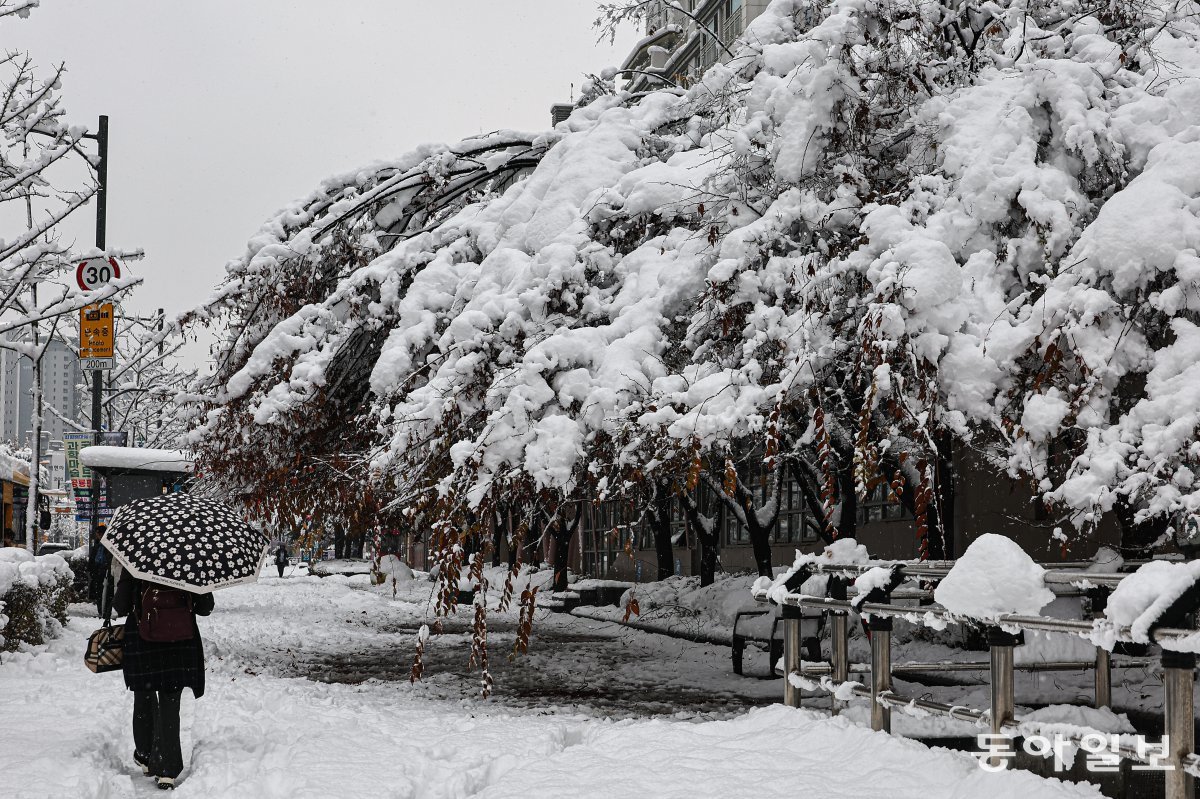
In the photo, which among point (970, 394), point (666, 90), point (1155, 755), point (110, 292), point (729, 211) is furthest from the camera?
point (110, 292)

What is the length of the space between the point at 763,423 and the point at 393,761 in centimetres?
322

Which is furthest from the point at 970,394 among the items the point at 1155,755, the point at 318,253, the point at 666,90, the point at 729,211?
the point at 318,253

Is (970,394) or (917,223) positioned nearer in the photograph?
(970,394)

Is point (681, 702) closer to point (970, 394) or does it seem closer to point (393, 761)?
point (393, 761)

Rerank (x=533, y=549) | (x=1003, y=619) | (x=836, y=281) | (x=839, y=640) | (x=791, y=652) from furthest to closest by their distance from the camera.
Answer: (x=533, y=549) < (x=836, y=281) < (x=791, y=652) < (x=839, y=640) < (x=1003, y=619)

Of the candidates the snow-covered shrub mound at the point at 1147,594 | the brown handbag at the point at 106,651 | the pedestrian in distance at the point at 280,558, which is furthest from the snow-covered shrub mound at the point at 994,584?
the pedestrian in distance at the point at 280,558

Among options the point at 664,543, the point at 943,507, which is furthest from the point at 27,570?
the point at 664,543

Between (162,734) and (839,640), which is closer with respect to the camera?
(839,640)

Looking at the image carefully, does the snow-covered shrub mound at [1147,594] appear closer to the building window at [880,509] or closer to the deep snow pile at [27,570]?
the deep snow pile at [27,570]

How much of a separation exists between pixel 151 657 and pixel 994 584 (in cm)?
521

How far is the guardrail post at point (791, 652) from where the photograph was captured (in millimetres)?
6568

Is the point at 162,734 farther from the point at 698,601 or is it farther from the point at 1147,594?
the point at 698,601

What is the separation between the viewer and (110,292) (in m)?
13.6

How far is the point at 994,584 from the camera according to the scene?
15.1 ft
